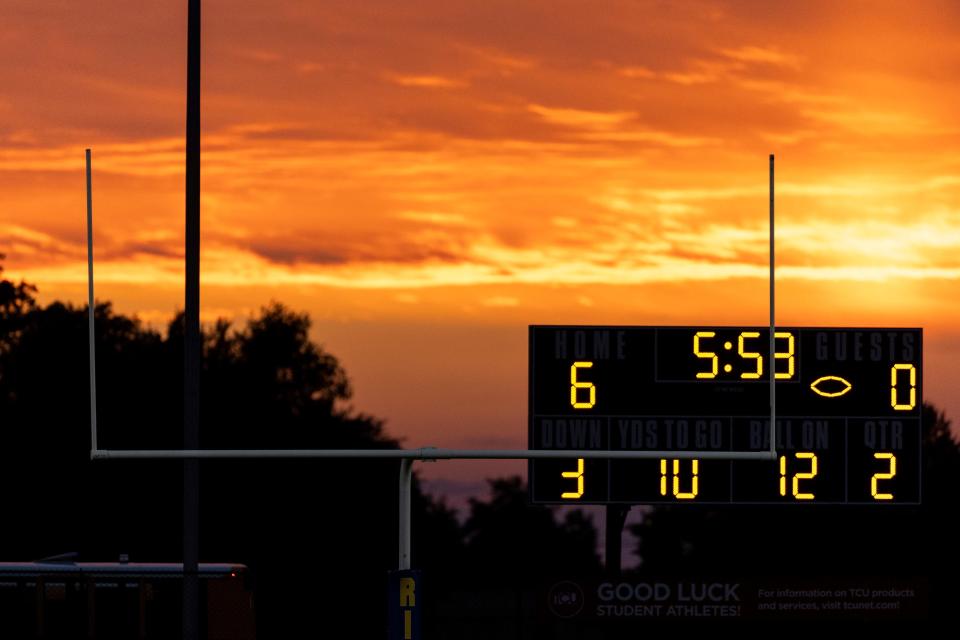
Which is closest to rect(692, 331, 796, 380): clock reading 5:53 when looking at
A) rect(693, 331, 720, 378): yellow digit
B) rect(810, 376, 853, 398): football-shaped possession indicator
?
rect(693, 331, 720, 378): yellow digit

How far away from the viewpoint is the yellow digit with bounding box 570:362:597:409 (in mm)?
24078

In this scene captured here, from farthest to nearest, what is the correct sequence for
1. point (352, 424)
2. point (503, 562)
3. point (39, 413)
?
point (503, 562) → point (352, 424) → point (39, 413)

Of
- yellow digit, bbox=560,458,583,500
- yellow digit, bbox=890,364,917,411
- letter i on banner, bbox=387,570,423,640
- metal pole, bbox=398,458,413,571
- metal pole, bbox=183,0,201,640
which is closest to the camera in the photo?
letter i on banner, bbox=387,570,423,640

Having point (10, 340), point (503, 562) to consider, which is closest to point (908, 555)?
point (10, 340)

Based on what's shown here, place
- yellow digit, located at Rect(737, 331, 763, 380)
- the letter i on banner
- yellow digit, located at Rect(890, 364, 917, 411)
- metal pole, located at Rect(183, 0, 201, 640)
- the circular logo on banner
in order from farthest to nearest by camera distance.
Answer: the circular logo on banner
yellow digit, located at Rect(890, 364, 917, 411)
yellow digit, located at Rect(737, 331, 763, 380)
metal pole, located at Rect(183, 0, 201, 640)
the letter i on banner

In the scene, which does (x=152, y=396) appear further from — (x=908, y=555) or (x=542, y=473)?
(x=542, y=473)

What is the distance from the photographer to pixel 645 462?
24.4 m

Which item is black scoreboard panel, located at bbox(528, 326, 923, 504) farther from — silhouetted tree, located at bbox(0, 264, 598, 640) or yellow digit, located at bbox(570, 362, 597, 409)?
silhouetted tree, located at bbox(0, 264, 598, 640)

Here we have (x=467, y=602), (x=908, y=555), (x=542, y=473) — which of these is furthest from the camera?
(x=908, y=555)

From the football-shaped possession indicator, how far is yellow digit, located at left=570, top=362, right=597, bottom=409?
2.78m

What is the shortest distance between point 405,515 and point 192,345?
6420 millimetres

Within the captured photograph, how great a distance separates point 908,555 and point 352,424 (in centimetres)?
2330

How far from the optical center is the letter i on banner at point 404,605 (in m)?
13.8

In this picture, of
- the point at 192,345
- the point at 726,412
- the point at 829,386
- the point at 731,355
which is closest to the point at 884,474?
the point at 829,386
